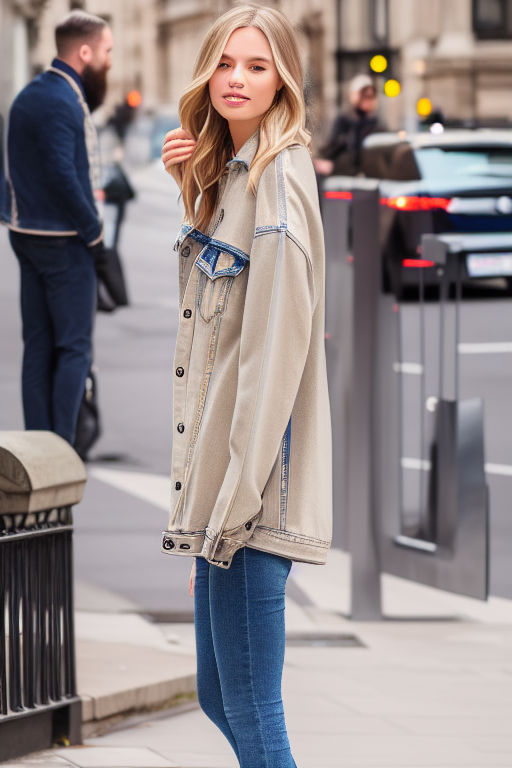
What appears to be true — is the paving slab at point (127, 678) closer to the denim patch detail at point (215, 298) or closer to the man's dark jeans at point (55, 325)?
the man's dark jeans at point (55, 325)

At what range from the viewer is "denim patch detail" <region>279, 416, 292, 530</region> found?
3.17 meters

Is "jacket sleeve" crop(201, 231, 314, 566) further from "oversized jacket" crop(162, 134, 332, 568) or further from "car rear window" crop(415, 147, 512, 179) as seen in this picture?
"car rear window" crop(415, 147, 512, 179)

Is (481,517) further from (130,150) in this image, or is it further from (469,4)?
(469,4)

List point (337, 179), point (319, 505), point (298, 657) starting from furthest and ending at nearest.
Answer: point (337, 179)
point (298, 657)
point (319, 505)

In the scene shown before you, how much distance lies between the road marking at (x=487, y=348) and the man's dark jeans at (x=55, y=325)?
321 inches

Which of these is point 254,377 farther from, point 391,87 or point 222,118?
point 391,87

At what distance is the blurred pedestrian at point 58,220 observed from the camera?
21.8ft

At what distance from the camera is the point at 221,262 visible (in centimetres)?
324

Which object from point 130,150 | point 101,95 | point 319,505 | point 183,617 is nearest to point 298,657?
point 183,617

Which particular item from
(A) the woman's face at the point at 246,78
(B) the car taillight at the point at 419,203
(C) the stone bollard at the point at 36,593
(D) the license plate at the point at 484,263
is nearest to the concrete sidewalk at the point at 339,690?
(C) the stone bollard at the point at 36,593

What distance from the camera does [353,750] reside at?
493 centimetres

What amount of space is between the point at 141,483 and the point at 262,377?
6344 millimetres

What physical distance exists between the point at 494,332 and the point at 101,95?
30.5 feet

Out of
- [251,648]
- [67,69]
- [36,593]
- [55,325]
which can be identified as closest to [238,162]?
[251,648]
